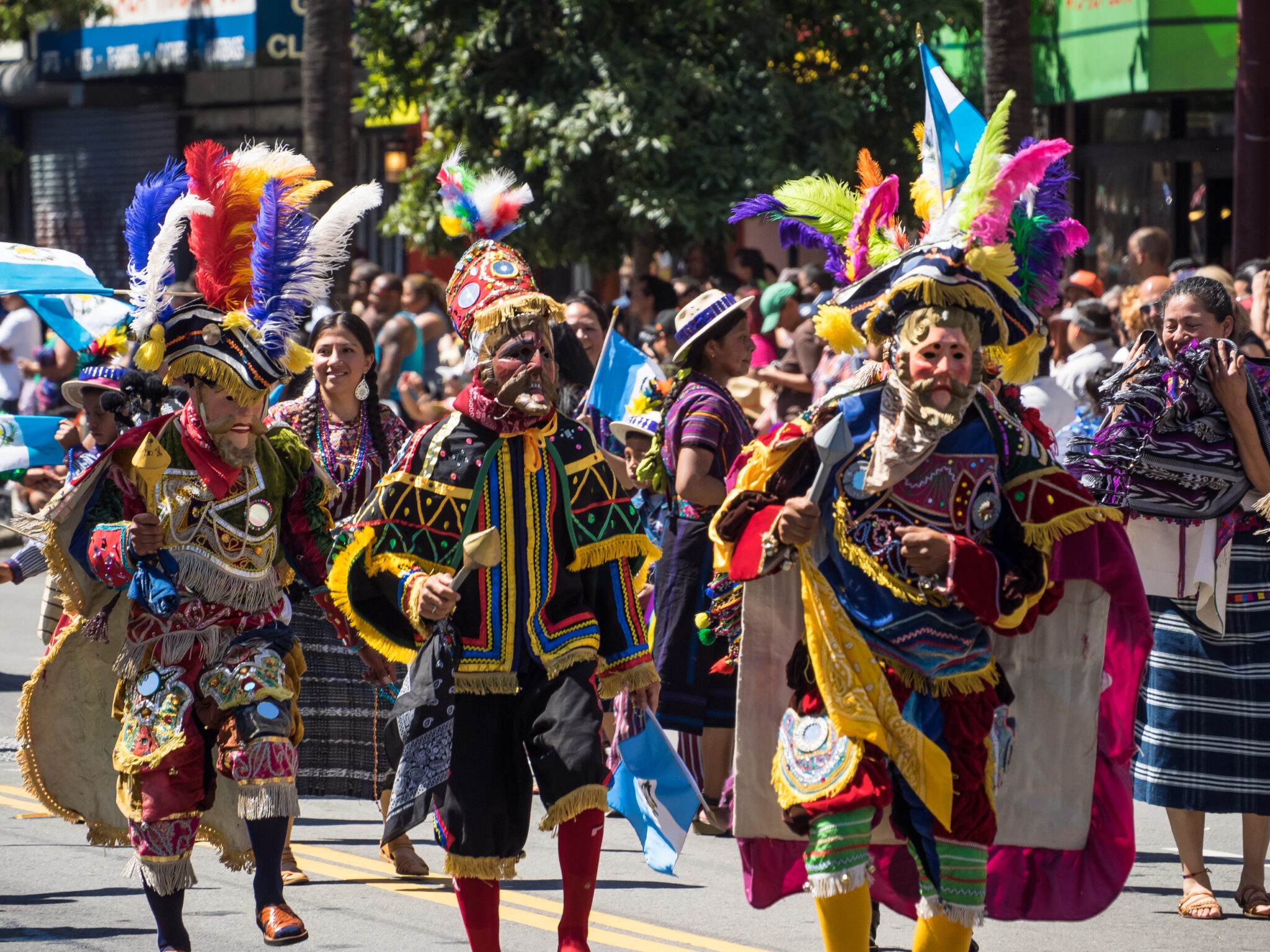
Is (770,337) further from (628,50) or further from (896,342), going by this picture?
(896,342)

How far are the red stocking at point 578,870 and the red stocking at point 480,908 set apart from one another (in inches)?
7.6

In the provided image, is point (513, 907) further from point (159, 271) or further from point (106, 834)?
point (159, 271)

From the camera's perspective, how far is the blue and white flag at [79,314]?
7.51m

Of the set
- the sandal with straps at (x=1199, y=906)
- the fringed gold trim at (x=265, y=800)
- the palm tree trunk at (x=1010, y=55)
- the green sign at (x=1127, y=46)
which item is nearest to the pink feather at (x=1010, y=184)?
the fringed gold trim at (x=265, y=800)

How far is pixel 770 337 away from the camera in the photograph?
13.3 meters

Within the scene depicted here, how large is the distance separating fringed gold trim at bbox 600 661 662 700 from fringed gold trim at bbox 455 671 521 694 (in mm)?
341

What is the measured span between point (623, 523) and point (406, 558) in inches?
24.9

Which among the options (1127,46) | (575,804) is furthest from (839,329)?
(1127,46)

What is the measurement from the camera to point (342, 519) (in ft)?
23.8

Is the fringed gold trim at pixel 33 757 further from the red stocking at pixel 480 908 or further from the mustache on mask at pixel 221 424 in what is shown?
the red stocking at pixel 480 908

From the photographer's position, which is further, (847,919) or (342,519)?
(342,519)

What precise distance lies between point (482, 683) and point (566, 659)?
24cm

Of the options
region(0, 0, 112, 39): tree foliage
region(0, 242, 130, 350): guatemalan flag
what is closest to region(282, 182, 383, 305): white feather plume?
region(0, 242, 130, 350): guatemalan flag

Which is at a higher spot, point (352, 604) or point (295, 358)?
point (295, 358)
